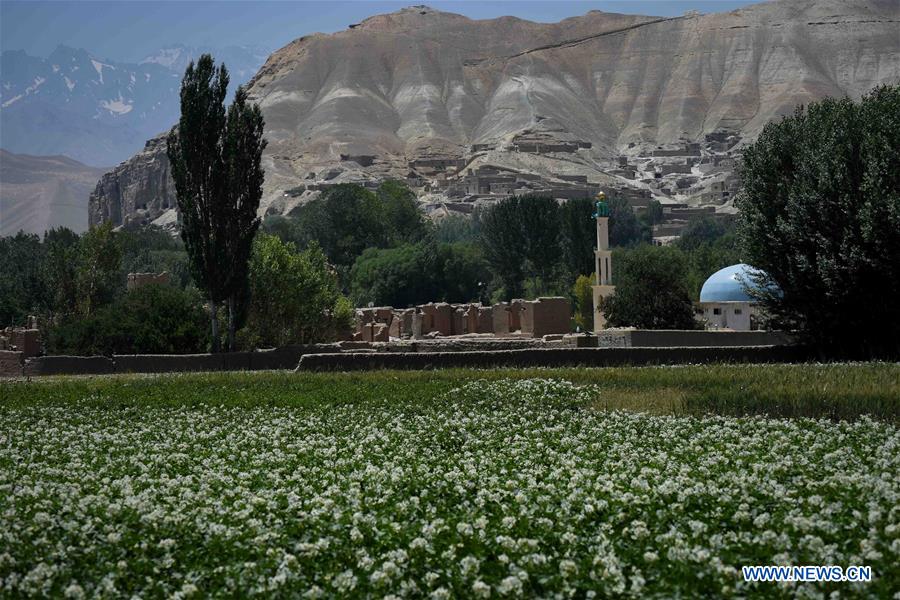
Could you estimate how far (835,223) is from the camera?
3008cm

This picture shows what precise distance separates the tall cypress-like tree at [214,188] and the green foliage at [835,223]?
499 inches

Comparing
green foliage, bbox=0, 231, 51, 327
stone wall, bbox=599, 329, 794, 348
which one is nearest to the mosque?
stone wall, bbox=599, 329, 794, 348

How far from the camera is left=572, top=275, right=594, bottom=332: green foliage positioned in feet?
227

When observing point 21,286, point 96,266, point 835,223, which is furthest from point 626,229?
point 835,223

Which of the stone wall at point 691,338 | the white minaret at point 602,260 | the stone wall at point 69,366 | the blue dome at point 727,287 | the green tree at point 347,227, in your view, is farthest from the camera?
the green tree at point 347,227

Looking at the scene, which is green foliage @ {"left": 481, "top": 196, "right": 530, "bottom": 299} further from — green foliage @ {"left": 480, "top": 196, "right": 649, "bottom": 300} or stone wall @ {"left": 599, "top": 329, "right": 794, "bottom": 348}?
stone wall @ {"left": 599, "top": 329, "right": 794, "bottom": 348}

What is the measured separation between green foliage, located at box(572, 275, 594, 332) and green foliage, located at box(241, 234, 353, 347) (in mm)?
24824

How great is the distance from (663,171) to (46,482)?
189214 millimetres

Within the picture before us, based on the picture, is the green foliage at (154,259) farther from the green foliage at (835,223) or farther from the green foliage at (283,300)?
the green foliage at (835,223)

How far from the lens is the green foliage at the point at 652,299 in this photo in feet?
155

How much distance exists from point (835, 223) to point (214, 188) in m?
15.3

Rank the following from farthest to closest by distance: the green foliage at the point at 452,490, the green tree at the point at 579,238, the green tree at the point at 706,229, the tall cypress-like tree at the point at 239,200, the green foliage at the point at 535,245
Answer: the green tree at the point at 706,229 → the green foliage at the point at 535,245 → the green tree at the point at 579,238 → the tall cypress-like tree at the point at 239,200 → the green foliage at the point at 452,490

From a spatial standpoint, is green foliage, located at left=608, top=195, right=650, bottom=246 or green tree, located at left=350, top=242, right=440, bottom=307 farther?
green foliage, located at left=608, top=195, right=650, bottom=246

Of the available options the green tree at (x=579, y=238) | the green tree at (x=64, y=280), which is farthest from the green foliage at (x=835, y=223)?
the green tree at (x=579, y=238)
